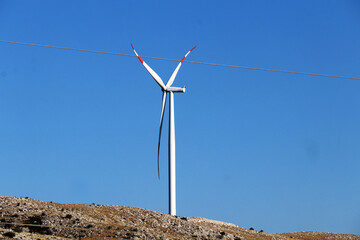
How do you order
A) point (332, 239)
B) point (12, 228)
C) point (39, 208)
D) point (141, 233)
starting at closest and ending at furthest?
1. point (12, 228)
2. point (141, 233)
3. point (39, 208)
4. point (332, 239)

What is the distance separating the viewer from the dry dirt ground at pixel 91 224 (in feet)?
185

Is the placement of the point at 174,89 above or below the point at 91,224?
above

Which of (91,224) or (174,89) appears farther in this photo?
(174,89)

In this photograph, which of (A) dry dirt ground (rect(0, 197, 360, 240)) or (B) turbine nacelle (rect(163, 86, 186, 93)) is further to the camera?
(B) turbine nacelle (rect(163, 86, 186, 93))

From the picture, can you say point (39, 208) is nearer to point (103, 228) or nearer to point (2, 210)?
point (2, 210)

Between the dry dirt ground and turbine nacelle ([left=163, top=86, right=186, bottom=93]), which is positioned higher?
→ turbine nacelle ([left=163, top=86, right=186, bottom=93])

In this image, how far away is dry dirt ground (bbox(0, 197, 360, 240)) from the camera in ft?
185

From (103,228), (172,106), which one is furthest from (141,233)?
(172,106)

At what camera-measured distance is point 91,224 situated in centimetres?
5962

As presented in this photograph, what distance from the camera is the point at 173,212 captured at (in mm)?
73125

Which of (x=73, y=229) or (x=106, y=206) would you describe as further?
(x=106, y=206)

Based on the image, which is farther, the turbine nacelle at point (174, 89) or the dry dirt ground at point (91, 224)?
the turbine nacelle at point (174, 89)

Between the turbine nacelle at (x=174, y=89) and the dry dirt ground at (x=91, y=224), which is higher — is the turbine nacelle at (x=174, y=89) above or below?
above

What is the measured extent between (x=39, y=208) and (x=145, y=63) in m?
23.3
